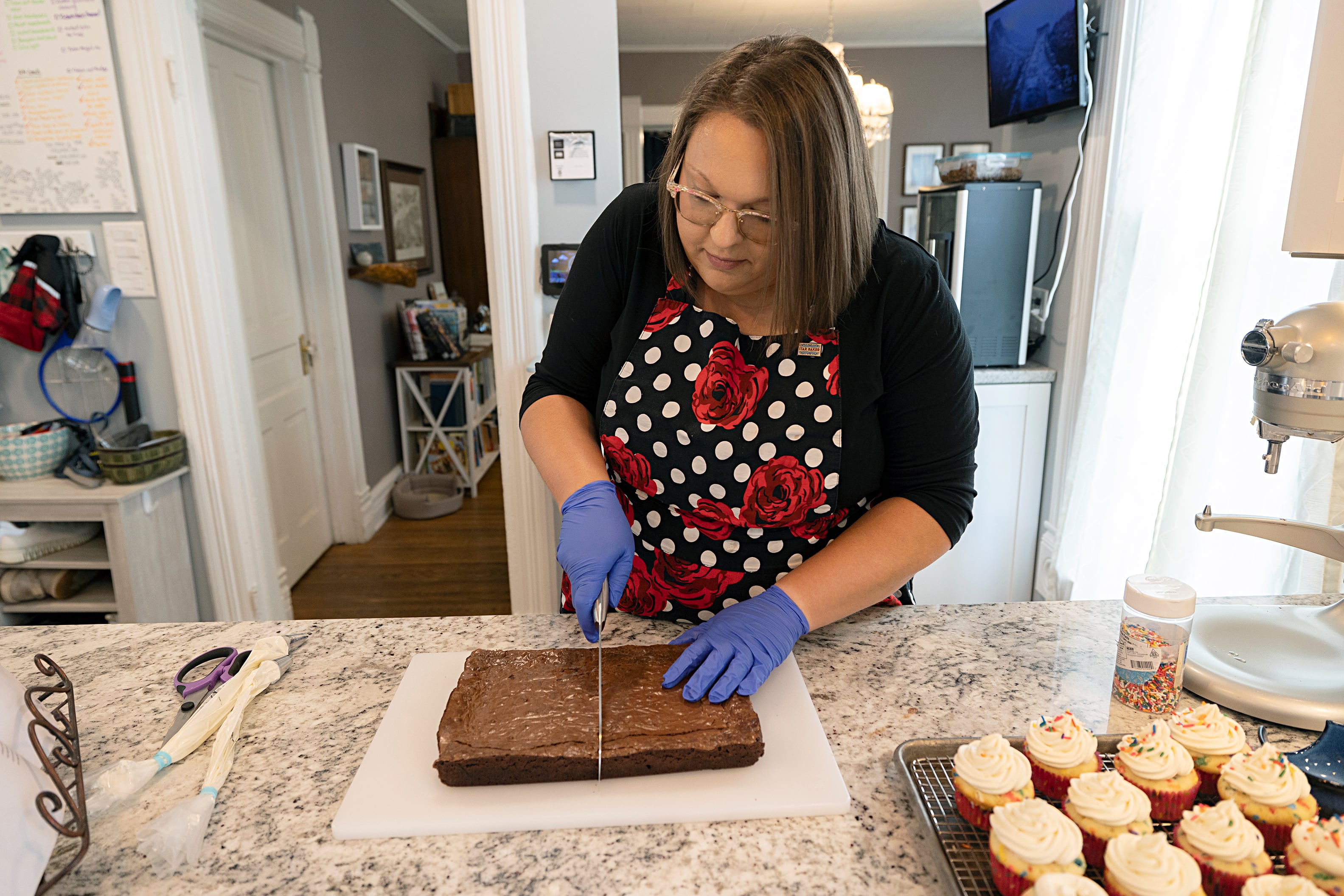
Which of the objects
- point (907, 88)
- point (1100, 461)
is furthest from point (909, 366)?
point (907, 88)

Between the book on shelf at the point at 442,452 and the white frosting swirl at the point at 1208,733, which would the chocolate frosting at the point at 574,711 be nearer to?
the white frosting swirl at the point at 1208,733

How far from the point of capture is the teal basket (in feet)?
7.53

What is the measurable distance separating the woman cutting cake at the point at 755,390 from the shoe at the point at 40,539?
188cm

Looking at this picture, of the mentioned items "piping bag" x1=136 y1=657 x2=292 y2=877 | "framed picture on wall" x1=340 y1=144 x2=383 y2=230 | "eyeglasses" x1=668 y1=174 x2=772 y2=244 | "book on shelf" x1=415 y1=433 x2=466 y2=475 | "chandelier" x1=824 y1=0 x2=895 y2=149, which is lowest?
"book on shelf" x1=415 y1=433 x2=466 y2=475

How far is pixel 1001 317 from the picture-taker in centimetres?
247

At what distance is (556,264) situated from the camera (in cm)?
237

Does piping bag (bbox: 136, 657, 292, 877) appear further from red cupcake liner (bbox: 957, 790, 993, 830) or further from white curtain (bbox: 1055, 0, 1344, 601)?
white curtain (bbox: 1055, 0, 1344, 601)

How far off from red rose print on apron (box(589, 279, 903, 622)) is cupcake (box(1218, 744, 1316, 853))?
1.78 ft

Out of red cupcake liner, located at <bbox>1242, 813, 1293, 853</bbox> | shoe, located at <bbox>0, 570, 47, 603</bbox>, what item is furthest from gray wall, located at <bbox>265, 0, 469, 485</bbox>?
red cupcake liner, located at <bbox>1242, 813, 1293, 853</bbox>

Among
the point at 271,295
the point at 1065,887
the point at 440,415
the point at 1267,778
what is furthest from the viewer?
the point at 440,415

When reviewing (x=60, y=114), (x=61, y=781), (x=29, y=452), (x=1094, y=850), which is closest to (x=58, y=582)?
(x=29, y=452)

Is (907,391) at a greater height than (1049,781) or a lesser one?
greater

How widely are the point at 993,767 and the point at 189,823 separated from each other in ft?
2.29

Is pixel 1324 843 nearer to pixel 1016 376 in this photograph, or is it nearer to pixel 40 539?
pixel 1016 376
